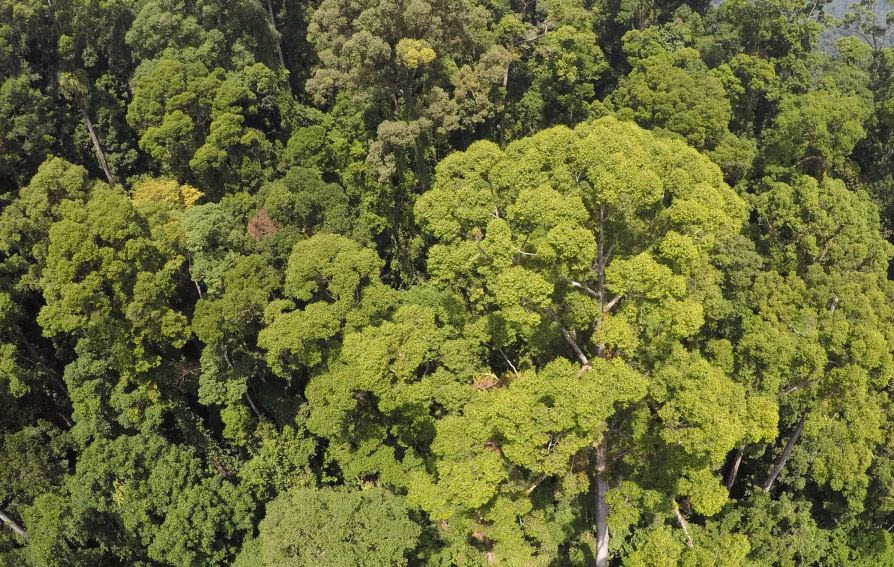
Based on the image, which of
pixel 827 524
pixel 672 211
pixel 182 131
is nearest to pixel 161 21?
pixel 182 131

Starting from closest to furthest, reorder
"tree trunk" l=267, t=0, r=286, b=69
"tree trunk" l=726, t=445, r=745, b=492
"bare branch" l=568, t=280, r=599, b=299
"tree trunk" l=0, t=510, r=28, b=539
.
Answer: "bare branch" l=568, t=280, r=599, b=299 < "tree trunk" l=0, t=510, r=28, b=539 < "tree trunk" l=726, t=445, r=745, b=492 < "tree trunk" l=267, t=0, r=286, b=69

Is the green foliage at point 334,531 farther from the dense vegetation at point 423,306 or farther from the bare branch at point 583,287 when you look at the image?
the bare branch at point 583,287

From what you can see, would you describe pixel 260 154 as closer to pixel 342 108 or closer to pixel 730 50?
pixel 342 108

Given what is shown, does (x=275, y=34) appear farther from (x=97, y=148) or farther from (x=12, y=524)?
(x=12, y=524)

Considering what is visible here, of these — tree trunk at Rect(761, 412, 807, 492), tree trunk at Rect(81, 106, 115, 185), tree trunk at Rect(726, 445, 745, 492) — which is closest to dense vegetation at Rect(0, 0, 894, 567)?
tree trunk at Rect(761, 412, 807, 492)

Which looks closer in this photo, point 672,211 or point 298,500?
point 672,211

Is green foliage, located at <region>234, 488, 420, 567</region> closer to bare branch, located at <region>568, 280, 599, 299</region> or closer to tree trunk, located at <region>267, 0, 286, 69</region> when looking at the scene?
bare branch, located at <region>568, 280, 599, 299</region>

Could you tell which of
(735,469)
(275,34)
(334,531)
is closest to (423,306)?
(334,531)
